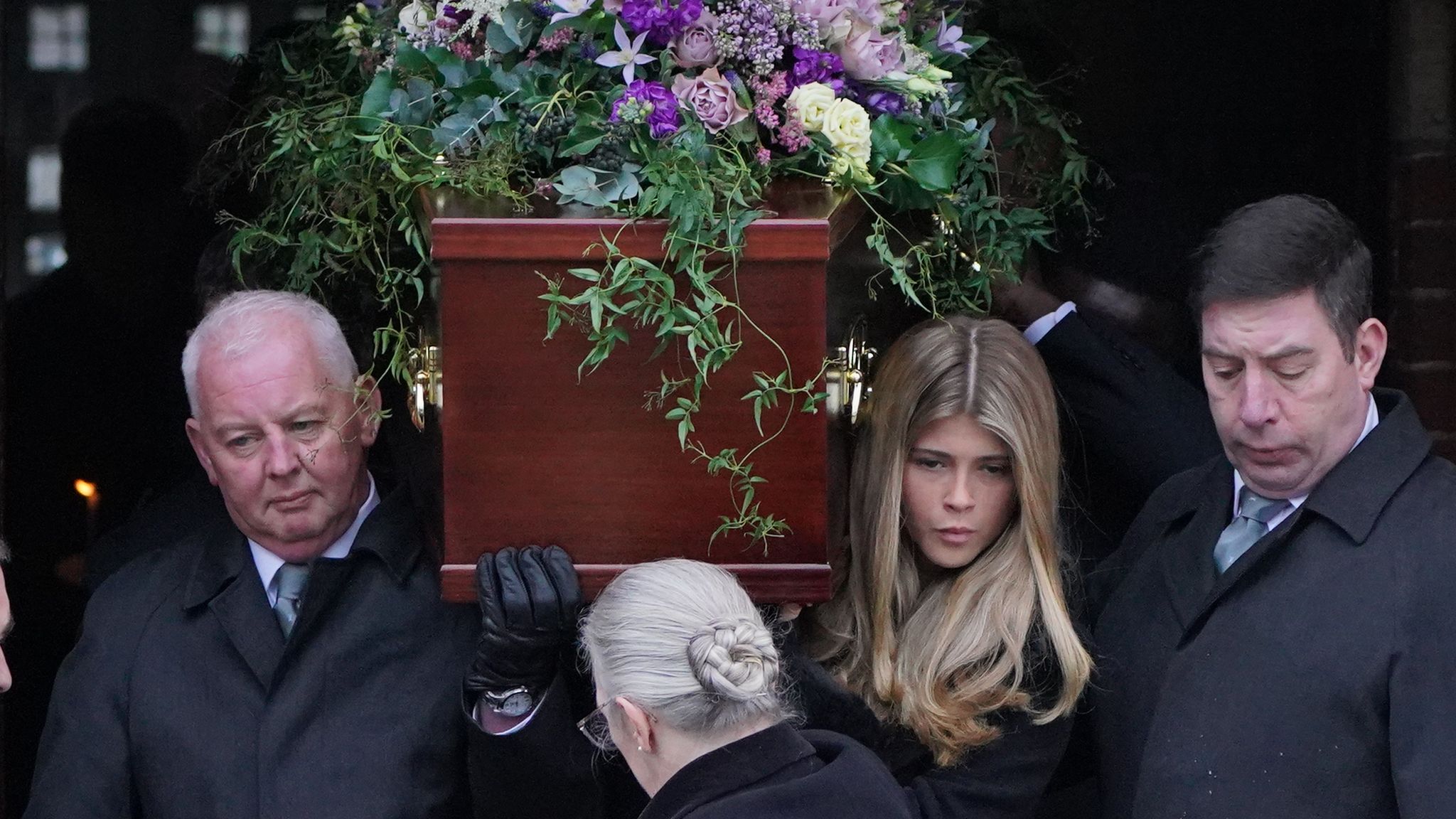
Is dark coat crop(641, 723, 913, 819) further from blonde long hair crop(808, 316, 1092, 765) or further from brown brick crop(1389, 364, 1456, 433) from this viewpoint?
brown brick crop(1389, 364, 1456, 433)

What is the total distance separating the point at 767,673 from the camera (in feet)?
6.70

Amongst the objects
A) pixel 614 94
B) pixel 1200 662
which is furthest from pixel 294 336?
pixel 1200 662

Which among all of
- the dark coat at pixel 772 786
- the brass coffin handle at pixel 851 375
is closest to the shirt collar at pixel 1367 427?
the brass coffin handle at pixel 851 375

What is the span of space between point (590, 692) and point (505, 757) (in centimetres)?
24

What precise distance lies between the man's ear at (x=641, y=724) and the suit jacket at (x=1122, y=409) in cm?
101

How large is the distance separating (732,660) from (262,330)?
0.97 metres

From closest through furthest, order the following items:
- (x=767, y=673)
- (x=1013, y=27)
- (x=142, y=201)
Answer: (x=767, y=673)
(x=1013, y=27)
(x=142, y=201)

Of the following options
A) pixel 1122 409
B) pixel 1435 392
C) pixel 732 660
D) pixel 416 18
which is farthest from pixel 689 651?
pixel 1435 392

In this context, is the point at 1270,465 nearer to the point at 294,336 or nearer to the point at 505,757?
the point at 505,757

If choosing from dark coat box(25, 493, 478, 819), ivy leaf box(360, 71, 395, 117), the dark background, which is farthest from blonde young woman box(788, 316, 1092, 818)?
the dark background

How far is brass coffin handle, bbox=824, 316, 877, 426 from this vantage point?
2.47 metres

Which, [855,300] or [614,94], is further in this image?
[855,300]

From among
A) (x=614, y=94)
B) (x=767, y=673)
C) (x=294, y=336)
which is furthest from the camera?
(x=294, y=336)

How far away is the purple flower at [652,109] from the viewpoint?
7.15 ft
